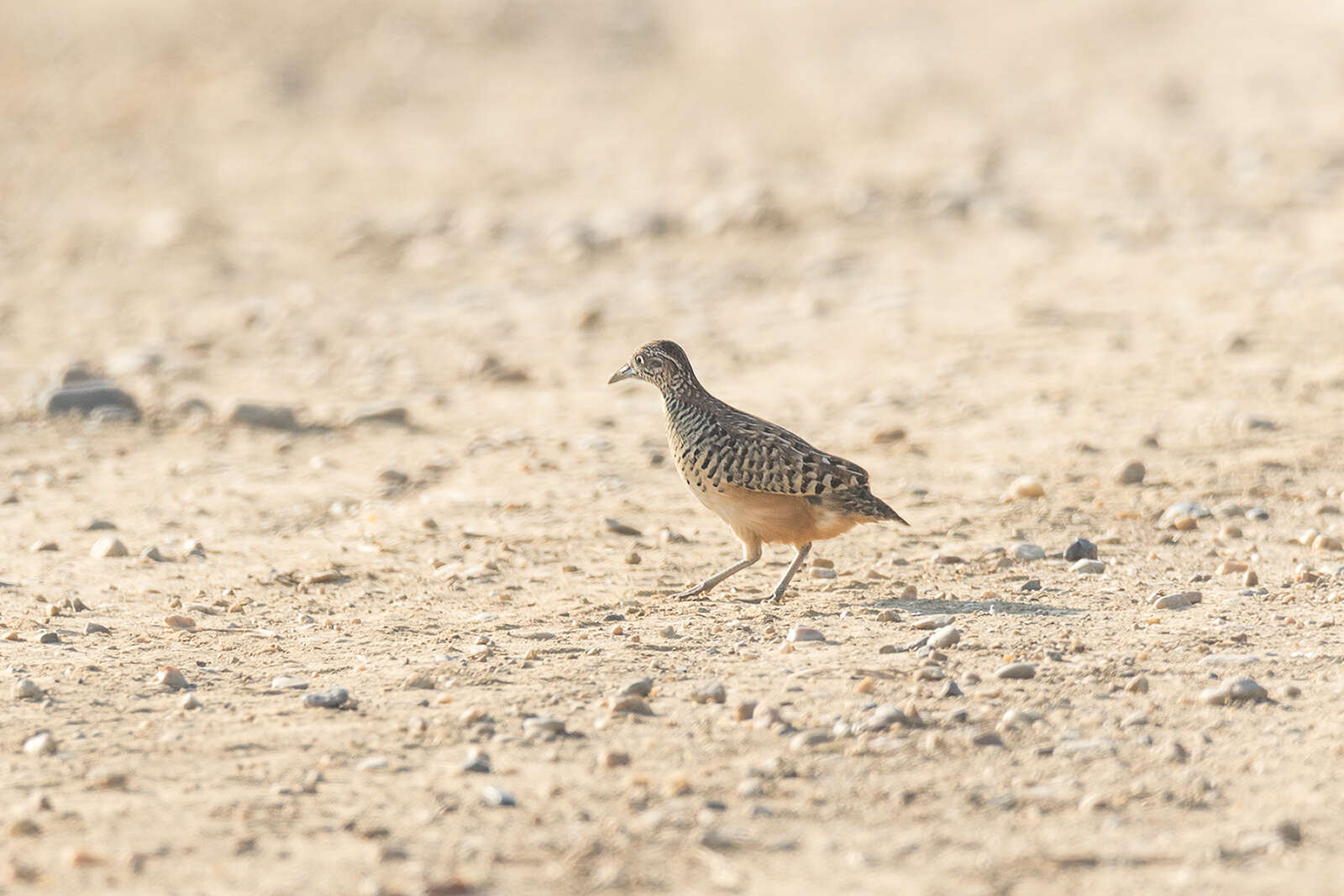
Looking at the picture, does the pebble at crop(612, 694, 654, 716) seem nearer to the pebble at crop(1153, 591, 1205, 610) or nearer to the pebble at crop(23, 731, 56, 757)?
the pebble at crop(23, 731, 56, 757)

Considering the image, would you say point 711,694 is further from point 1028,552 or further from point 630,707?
point 1028,552

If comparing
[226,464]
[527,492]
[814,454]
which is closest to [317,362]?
[226,464]

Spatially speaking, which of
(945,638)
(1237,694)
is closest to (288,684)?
(945,638)

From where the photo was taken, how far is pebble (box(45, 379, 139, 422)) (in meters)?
11.1

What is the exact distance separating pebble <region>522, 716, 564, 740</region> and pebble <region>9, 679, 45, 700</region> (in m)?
1.82

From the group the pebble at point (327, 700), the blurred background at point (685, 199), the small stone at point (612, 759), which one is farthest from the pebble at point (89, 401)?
the small stone at point (612, 759)

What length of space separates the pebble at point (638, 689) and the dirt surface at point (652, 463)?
0.06 m

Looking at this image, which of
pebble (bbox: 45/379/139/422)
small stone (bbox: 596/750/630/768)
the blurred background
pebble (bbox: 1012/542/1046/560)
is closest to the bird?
pebble (bbox: 1012/542/1046/560)

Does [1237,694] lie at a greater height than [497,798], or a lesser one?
greater

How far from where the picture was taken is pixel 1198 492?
8.84 metres

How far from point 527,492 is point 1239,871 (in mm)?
5245

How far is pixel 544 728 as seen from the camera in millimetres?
5781

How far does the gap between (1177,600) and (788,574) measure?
1.64 meters

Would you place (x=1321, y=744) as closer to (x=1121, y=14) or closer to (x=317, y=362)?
(x=317, y=362)
